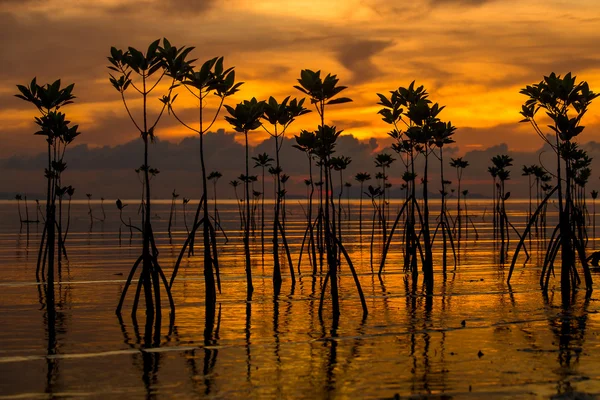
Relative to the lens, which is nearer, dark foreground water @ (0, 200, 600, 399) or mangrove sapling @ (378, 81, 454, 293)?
dark foreground water @ (0, 200, 600, 399)

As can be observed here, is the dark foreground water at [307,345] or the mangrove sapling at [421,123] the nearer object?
the dark foreground water at [307,345]

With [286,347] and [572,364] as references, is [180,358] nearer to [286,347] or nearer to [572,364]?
[286,347]

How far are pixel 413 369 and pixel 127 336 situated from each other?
235 inches

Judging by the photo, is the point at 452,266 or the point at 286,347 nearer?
the point at 286,347

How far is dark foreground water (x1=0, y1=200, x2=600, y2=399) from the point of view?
11.5m

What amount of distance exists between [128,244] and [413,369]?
36837 mm

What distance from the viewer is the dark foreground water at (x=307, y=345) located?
11.5 m

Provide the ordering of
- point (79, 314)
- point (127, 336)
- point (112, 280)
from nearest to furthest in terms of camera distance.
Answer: point (127, 336) < point (79, 314) < point (112, 280)

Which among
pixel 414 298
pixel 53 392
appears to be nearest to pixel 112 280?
pixel 414 298

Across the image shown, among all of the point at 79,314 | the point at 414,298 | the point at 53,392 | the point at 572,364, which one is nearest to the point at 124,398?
the point at 53,392

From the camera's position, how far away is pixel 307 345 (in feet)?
48.2

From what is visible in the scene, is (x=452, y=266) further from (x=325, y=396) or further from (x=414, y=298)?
(x=325, y=396)

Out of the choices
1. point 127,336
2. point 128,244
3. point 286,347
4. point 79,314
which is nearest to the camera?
point 286,347

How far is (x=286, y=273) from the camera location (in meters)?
29.4
